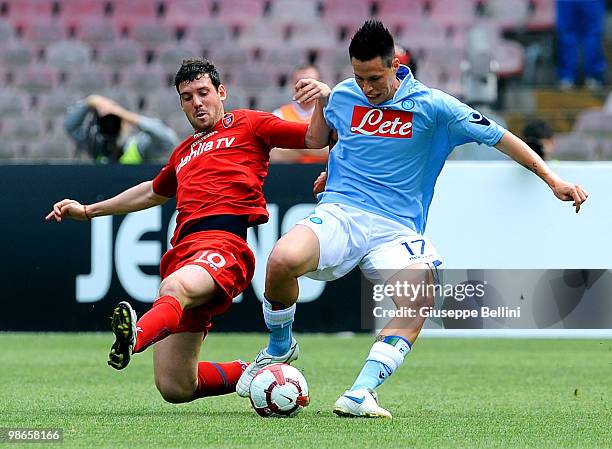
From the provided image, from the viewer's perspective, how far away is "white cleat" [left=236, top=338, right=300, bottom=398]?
610cm

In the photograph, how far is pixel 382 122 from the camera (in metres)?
5.96

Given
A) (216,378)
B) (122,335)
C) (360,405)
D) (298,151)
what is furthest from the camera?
(298,151)

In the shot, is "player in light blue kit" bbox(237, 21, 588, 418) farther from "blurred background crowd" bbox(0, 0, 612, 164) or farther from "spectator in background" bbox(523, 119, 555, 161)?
"blurred background crowd" bbox(0, 0, 612, 164)

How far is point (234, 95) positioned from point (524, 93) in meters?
3.62

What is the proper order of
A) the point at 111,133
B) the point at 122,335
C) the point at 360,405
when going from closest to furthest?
1. the point at 122,335
2. the point at 360,405
3. the point at 111,133

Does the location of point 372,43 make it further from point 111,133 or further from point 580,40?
point 580,40

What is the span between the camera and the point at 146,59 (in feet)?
56.5

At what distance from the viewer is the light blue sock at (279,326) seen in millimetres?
5953

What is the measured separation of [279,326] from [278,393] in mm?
398

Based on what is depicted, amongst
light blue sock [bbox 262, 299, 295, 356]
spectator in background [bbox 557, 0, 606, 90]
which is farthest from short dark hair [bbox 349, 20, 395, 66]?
spectator in background [bbox 557, 0, 606, 90]

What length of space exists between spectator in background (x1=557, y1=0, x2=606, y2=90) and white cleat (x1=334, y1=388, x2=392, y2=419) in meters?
10.8

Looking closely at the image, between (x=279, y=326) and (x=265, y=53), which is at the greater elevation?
(x=279, y=326)

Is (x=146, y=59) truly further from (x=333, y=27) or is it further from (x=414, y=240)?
(x=414, y=240)

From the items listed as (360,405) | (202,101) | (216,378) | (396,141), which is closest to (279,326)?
(216,378)
